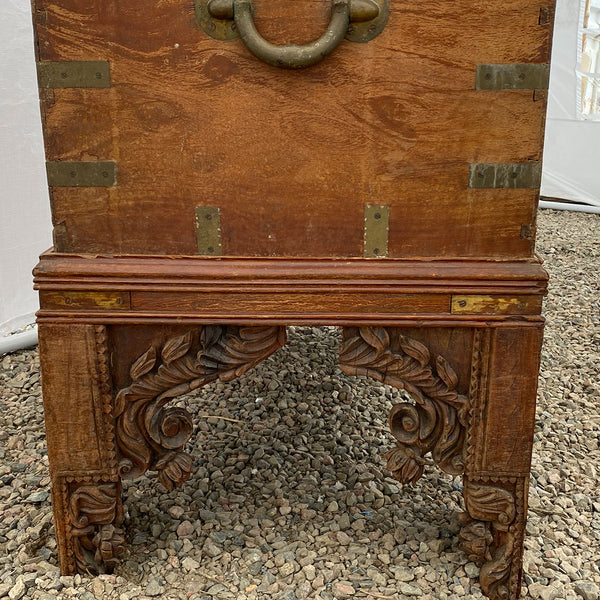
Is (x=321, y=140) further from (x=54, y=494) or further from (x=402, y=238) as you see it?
(x=54, y=494)

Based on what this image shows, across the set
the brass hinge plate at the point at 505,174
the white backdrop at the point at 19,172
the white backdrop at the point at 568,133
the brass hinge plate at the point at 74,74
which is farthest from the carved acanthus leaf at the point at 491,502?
the white backdrop at the point at 568,133

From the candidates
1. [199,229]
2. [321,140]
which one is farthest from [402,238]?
[199,229]

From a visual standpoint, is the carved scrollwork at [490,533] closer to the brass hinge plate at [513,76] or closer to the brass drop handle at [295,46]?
the brass hinge plate at [513,76]

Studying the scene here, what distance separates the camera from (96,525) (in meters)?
1.68

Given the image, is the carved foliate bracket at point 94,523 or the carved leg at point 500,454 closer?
the carved leg at point 500,454

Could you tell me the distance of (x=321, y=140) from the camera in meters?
1.45

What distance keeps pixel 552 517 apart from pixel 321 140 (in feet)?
4.03

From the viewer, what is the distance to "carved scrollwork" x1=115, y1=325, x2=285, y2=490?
158 centimetres

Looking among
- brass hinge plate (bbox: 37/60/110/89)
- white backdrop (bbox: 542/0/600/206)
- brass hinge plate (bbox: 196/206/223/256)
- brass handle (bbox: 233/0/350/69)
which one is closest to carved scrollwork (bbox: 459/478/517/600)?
brass hinge plate (bbox: 196/206/223/256)

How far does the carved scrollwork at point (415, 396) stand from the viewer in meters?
1.57

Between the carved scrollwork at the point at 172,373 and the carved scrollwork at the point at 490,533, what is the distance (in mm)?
559

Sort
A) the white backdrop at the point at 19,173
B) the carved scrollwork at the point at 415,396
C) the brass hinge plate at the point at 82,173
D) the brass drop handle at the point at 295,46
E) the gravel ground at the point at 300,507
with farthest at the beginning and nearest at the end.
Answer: the white backdrop at the point at 19,173 → the gravel ground at the point at 300,507 → the carved scrollwork at the point at 415,396 → the brass hinge plate at the point at 82,173 → the brass drop handle at the point at 295,46

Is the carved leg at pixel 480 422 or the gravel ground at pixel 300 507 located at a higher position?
the carved leg at pixel 480 422

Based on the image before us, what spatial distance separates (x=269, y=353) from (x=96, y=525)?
57 cm
